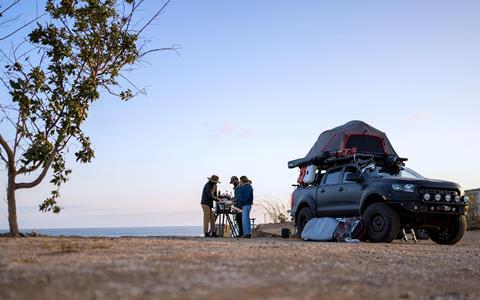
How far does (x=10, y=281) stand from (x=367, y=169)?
10.8m

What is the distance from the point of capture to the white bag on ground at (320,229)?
14641 mm

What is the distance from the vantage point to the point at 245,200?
17141 mm

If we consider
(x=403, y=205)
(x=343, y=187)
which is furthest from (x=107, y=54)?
(x=403, y=205)

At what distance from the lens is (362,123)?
56.1ft

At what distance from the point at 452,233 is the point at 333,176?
3208 millimetres

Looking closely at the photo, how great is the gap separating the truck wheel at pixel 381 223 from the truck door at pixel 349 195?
0.56 metres

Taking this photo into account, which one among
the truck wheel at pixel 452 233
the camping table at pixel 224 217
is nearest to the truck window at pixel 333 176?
the truck wheel at pixel 452 233

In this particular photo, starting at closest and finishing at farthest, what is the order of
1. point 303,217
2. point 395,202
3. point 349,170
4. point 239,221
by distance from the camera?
1. point 395,202
2. point 349,170
3. point 303,217
4. point 239,221

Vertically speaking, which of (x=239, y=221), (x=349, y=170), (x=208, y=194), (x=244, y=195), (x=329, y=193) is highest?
(x=349, y=170)

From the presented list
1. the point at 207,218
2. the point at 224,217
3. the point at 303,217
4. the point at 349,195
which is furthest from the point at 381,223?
the point at 224,217

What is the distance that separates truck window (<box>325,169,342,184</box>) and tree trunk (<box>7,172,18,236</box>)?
7.69 metres

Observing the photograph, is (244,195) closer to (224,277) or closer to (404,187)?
(404,187)

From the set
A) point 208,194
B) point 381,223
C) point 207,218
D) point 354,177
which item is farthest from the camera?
point 207,218

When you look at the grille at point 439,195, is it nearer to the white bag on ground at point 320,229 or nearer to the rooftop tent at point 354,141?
the white bag on ground at point 320,229
